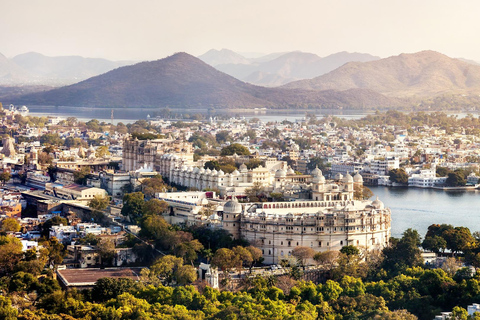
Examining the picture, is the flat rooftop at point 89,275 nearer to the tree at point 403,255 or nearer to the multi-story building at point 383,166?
the tree at point 403,255

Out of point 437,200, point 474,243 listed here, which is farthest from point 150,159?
point 474,243

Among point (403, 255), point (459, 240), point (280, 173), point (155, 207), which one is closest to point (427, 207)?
point (280, 173)

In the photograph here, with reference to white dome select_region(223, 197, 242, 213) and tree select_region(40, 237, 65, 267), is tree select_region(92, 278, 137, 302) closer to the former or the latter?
tree select_region(40, 237, 65, 267)

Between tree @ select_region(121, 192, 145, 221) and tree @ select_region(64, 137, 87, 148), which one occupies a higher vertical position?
tree @ select_region(64, 137, 87, 148)

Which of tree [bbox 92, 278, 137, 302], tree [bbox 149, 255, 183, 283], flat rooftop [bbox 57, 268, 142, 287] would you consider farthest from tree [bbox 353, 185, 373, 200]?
tree [bbox 92, 278, 137, 302]

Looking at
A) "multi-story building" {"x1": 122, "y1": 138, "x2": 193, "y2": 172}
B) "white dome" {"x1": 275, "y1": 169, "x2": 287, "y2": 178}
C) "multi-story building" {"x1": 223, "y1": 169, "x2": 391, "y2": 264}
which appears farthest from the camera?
"multi-story building" {"x1": 122, "y1": 138, "x2": 193, "y2": 172}

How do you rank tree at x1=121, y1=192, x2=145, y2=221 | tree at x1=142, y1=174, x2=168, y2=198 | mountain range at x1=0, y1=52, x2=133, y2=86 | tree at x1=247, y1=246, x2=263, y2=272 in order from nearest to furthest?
tree at x1=247, y1=246, x2=263, y2=272
tree at x1=121, y1=192, x2=145, y2=221
tree at x1=142, y1=174, x2=168, y2=198
mountain range at x1=0, y1=52, x2=133, y2=86

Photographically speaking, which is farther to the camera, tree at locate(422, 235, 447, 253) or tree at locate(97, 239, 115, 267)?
tree at locate(97, 239, 115, 267)

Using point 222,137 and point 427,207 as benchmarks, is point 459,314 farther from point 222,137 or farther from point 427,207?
point 222,137
